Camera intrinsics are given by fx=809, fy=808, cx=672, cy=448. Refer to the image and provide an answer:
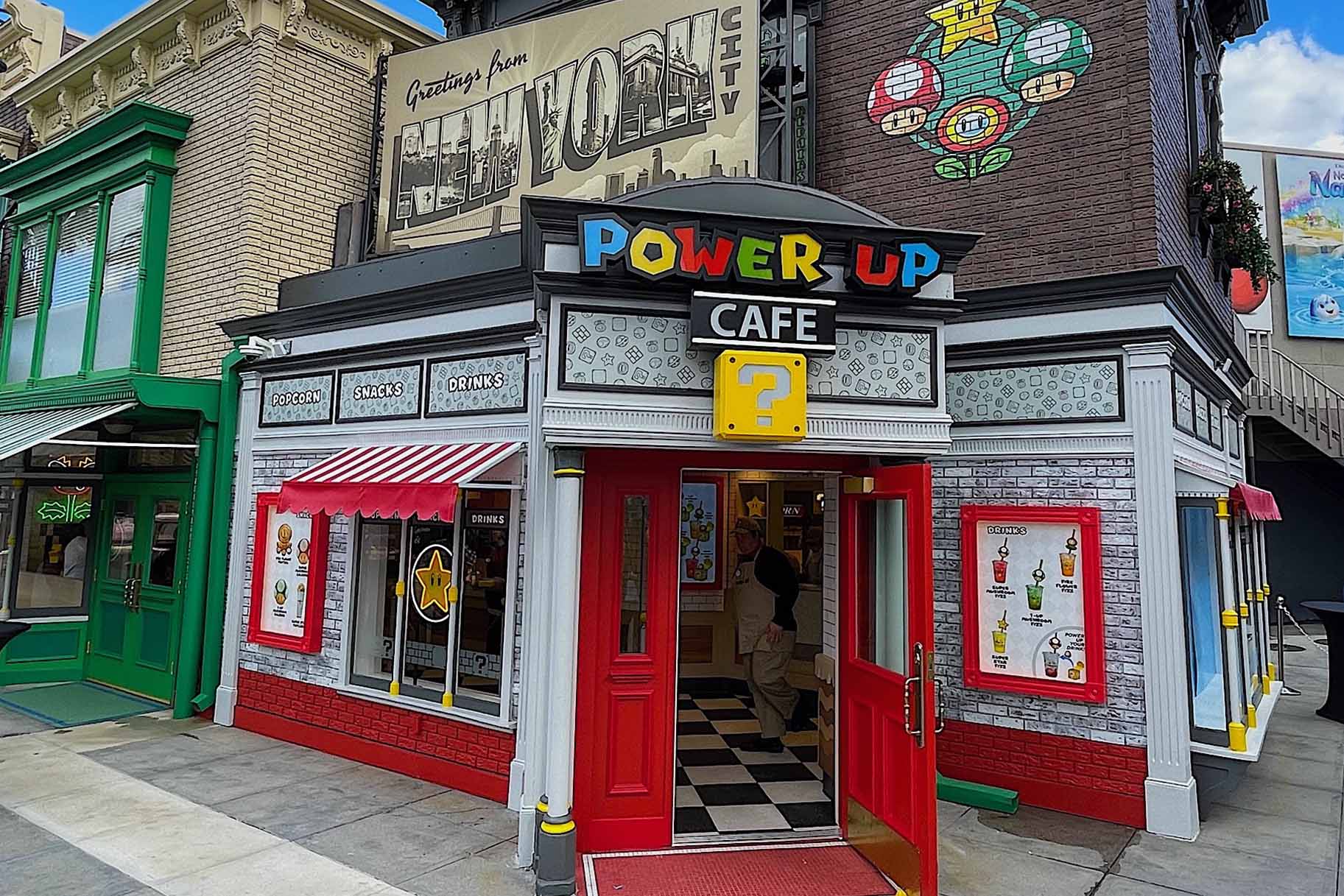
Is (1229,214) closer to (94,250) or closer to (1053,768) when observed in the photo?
(1053,768)

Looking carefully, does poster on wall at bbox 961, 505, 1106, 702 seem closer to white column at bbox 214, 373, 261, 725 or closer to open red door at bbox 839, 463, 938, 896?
open red door at bbox 839, 463, 938, 896

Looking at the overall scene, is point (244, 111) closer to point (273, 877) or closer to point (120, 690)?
point (120, 690)

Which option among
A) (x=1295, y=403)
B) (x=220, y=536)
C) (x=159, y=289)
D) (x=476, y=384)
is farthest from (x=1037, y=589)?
(x=1295, y=403)

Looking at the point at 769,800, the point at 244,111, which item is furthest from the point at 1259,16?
the point at 244,111

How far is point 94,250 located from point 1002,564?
11761mm

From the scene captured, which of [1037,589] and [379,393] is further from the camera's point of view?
[379,393]

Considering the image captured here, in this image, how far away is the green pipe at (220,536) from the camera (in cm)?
879

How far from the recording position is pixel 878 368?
5.34 meters

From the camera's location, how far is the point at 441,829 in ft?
19.3

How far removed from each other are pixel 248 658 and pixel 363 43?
312 inches

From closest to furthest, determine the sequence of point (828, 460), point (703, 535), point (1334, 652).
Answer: point (828, 460)
point (1334, 652)
point (703, 535)

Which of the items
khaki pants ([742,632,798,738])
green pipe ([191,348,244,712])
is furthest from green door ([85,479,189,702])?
khaki pants ([742,632,798,738])

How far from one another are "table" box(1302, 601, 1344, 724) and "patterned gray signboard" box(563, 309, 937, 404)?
7.13 metres

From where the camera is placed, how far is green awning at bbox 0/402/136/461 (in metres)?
8.37
